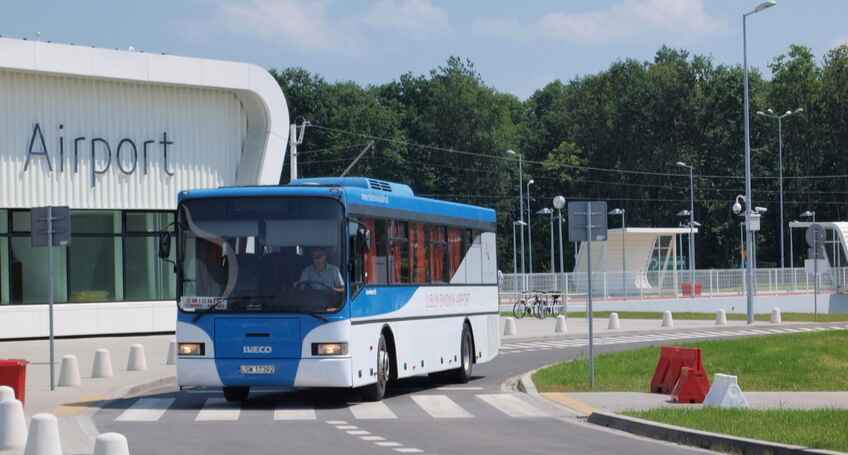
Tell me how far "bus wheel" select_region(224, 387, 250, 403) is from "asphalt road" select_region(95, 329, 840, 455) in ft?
0.69

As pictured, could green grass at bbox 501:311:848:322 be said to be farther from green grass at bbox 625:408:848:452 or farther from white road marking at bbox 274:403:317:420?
green grass at bbox 625:408:848:452

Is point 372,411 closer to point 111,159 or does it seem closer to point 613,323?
point 111,159

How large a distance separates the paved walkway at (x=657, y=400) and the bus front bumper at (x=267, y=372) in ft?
10.5

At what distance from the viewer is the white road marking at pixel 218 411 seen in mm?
19516

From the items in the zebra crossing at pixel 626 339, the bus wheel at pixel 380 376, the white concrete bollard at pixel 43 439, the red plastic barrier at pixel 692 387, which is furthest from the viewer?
the zebra crossing at pixel 626 339

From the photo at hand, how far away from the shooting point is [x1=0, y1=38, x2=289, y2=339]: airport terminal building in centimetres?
4278

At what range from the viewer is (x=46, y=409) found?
837 inches

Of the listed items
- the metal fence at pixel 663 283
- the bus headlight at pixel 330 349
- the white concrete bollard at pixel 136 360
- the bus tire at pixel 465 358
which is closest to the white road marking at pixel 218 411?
the bus headlight at pixel 330 349

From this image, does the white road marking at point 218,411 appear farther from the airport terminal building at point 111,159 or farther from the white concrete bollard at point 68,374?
the airport terminal building at point 111,159

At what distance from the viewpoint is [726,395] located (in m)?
19.7

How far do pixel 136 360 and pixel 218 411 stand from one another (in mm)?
10102

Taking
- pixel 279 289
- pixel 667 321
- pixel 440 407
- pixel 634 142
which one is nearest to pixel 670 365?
pixel 440 407

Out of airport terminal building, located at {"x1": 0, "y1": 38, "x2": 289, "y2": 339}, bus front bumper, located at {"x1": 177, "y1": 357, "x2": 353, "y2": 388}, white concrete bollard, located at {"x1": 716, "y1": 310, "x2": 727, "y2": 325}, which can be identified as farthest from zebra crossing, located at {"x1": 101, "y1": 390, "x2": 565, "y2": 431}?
white concrete bollard, located at {"x1": 716, "y1": 310, "x2": 727, "y2": 325}

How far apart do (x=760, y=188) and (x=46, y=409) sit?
346ft
